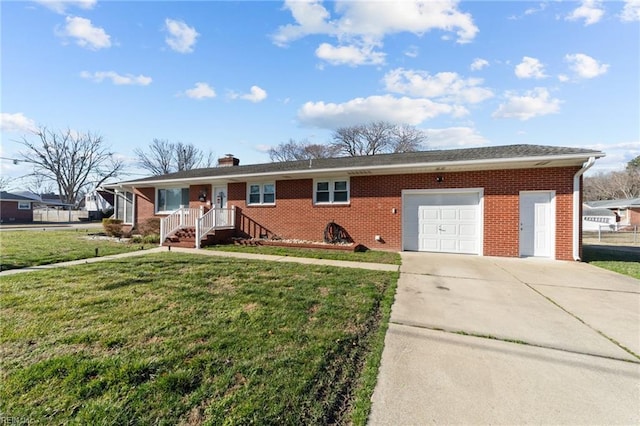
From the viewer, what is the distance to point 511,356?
110 inches

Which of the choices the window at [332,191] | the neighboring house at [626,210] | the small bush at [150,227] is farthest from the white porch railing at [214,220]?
the neighboring house at [626,210]

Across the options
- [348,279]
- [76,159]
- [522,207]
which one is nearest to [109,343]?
[348,279]

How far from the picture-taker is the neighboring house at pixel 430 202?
323 inches

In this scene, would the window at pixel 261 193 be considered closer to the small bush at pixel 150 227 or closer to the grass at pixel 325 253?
the grass at pixel 325 253

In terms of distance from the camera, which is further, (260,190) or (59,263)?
(260,190)

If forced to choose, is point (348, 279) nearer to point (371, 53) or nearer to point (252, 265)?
point (252, 265)

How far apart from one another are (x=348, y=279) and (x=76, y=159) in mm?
53447

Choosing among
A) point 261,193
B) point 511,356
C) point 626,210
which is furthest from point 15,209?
point 626,210

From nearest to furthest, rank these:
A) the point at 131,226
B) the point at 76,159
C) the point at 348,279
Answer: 1. the point at 348,279
2. the point at 131,226
3. the point at 76,159

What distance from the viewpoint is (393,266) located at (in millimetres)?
7172

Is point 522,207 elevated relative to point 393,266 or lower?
elevated

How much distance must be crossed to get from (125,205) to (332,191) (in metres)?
13.5

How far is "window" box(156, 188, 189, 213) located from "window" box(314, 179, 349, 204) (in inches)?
296

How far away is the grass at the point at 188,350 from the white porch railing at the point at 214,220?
5358 millimetres
